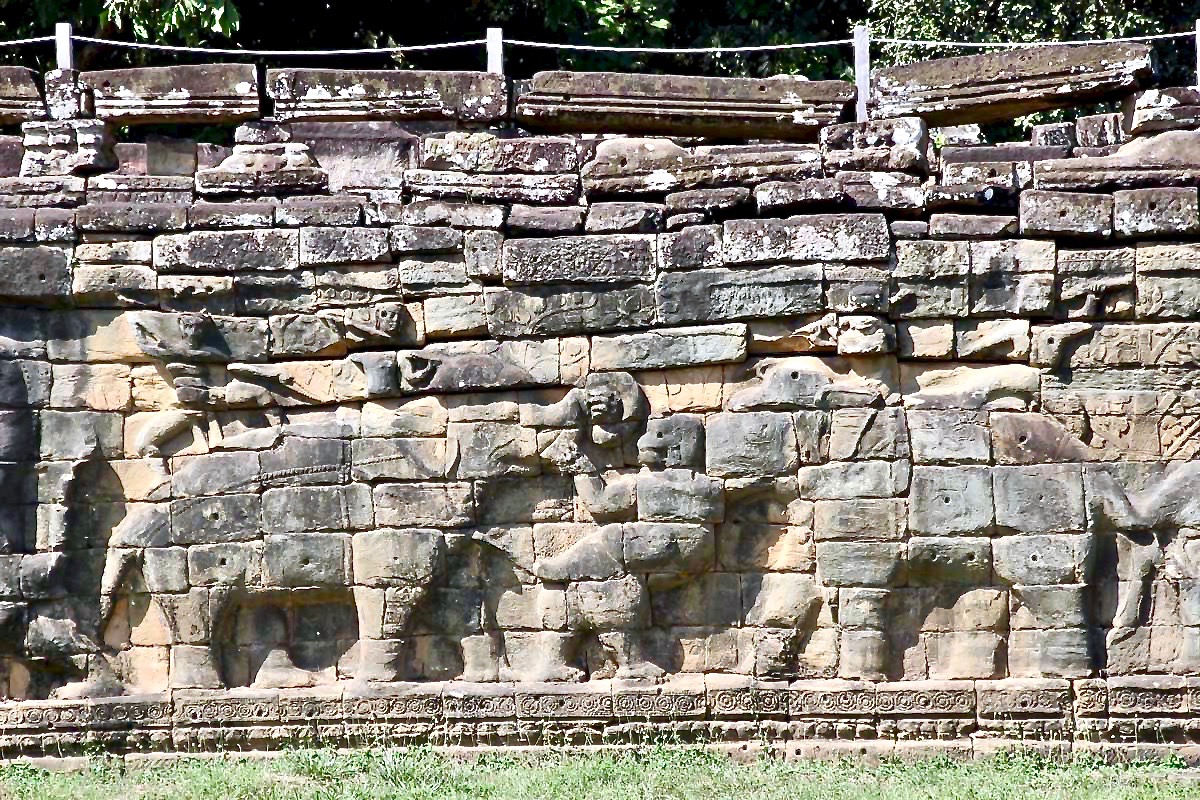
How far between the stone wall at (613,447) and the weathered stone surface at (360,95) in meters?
0.51

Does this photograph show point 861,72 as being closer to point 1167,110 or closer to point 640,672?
point 1167,110

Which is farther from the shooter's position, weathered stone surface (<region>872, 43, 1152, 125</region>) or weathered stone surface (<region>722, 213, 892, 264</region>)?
weathered stone surface (<region>872, 43, 1152, 125</region>)

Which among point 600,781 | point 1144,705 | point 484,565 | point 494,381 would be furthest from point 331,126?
point 1144,705

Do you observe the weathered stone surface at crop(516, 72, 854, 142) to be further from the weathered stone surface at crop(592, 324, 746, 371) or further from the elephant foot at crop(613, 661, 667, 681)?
the elephant foot at crop(613, 661, 667, 681)

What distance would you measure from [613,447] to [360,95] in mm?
3186

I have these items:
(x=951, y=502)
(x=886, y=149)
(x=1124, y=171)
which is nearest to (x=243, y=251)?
(x=886, y=149)

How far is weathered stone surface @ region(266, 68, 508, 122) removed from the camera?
11.9 metres

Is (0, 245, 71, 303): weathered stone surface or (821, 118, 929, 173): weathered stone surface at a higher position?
(821, 118, 929, 173): weathered stone surface

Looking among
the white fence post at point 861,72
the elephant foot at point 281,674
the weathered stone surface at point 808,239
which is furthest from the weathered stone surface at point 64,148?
the white fence post at point 861,72

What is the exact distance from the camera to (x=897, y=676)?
11.0m

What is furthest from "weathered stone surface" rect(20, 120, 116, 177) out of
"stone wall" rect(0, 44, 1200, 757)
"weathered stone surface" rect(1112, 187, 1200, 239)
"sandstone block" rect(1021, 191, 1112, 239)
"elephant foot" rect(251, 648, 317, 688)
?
"weathered stone surface" rect(1112, 187, 1200, 239)

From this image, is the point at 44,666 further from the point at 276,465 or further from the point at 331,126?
the point at 331,126

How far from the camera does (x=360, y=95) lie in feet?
38.9

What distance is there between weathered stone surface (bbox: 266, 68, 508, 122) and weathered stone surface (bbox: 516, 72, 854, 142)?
1.54 ft
